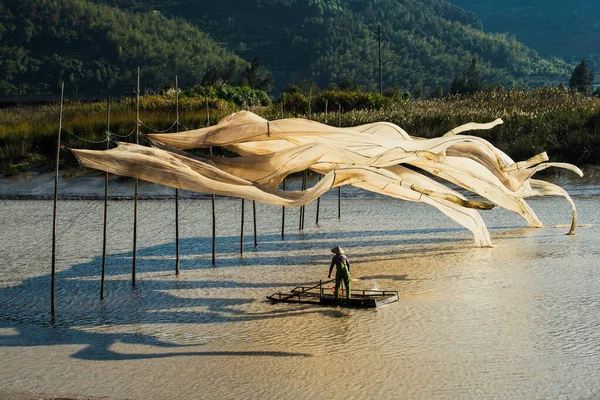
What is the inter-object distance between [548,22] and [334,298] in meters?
130

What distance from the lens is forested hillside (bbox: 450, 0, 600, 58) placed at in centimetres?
12388

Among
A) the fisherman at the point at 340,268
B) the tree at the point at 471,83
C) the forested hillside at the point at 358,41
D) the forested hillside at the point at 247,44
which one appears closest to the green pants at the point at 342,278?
the fisherman at the point at 340,268

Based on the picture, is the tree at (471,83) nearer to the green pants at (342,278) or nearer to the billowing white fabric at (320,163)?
the billowing white fabric at (320,163)

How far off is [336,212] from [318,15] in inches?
2601

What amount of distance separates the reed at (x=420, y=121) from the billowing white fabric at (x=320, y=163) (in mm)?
10065

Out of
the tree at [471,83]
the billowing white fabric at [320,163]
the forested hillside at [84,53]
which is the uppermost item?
the forested hillside at [84,53]

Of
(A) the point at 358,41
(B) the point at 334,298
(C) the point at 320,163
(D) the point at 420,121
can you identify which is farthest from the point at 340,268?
(A) the point at 358,41

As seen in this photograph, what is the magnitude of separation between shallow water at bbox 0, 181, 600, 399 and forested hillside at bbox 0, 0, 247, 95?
45.0 m

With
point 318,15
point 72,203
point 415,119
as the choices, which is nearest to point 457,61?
point 318,15

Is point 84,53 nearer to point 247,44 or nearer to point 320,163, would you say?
point 247,44

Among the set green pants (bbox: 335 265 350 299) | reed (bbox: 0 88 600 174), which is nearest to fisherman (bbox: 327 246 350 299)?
green pants (bbox: 335 265 350 299)

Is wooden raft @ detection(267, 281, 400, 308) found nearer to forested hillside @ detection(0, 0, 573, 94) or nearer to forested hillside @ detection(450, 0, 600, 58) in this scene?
Result: forested hillside @ detection(0, 0, 573, 94)

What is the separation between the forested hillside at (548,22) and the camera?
4877 inches

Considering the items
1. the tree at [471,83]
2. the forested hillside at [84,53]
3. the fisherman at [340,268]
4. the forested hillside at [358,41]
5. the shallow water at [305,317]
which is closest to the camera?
the shallow water at [305,317]
